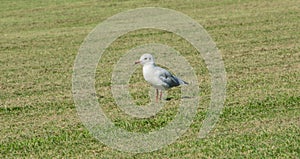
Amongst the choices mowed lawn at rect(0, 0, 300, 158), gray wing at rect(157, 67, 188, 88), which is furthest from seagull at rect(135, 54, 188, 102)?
mowed lawn at rect(0, 0, 300, 158)

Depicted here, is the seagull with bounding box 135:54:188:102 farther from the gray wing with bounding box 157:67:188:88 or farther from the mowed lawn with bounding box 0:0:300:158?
the mowed lawn with bounding box 0:0:300:158

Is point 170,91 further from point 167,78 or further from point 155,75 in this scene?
point 155,75

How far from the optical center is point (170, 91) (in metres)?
14.0

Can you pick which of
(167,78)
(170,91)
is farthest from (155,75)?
(170,91)

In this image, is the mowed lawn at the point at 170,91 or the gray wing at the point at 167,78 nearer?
the mowed lawn at the point at 170,91

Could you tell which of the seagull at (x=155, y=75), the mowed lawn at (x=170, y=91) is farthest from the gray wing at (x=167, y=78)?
the mowed lawn at (x=170, y=91)

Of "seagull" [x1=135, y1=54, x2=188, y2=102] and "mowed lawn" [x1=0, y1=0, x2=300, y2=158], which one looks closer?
"mowed lawn" [x1=0, y1=0, x2=300, y2=158]

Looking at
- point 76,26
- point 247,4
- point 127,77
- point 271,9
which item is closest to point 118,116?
point 127,77

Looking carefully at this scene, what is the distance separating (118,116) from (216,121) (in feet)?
6.33

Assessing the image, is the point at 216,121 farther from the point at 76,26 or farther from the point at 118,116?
the point at 76,26

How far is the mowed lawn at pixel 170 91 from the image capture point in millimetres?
10289

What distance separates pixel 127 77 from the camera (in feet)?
52.9

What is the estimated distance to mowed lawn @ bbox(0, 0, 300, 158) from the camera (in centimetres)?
1029

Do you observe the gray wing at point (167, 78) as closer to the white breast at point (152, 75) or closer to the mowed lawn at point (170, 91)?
the white breast at point (152, 75)
